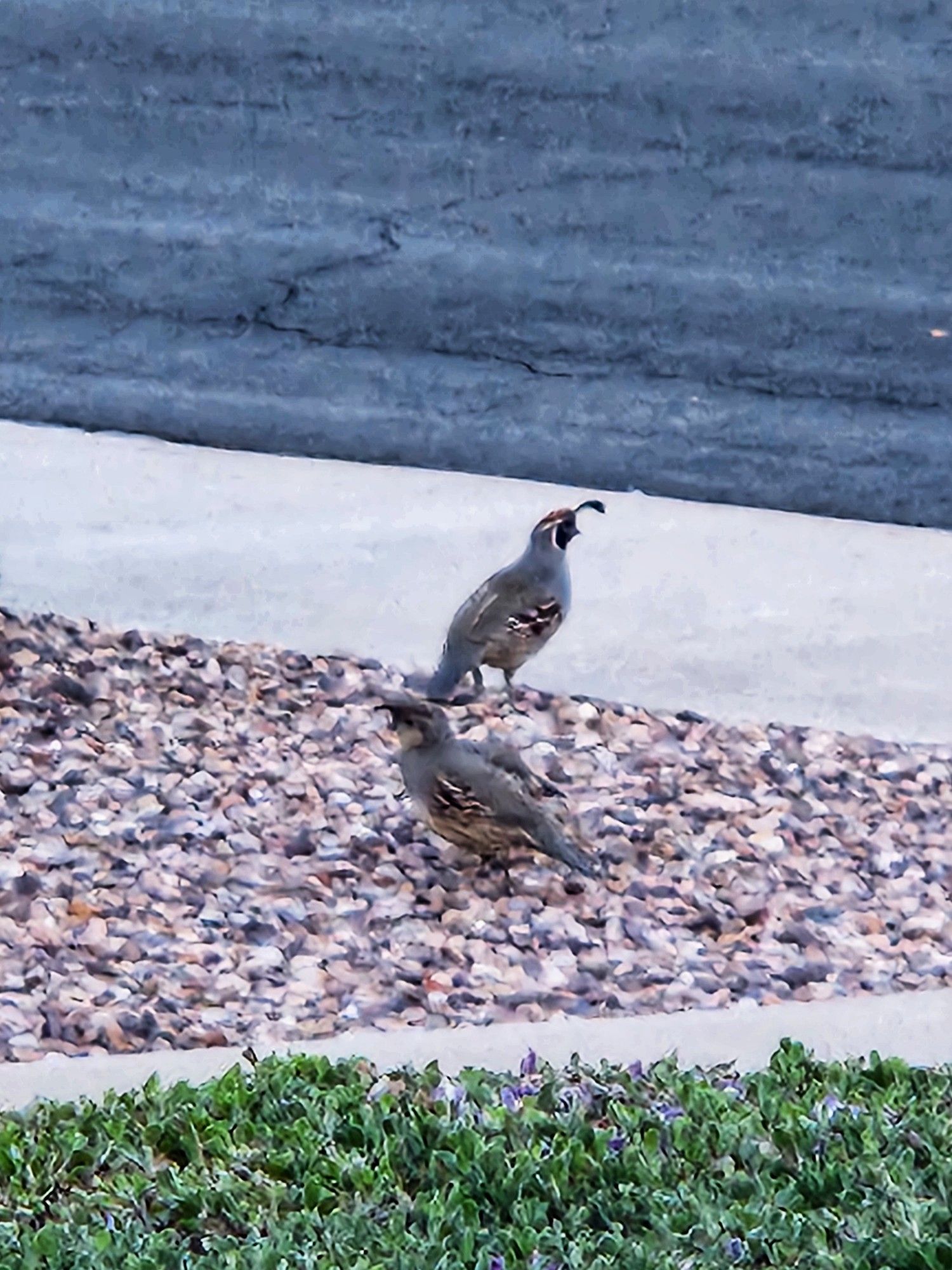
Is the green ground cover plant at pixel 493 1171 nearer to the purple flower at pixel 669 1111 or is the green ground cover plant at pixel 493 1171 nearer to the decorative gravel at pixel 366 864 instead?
the purple flower at pixel 669 1111

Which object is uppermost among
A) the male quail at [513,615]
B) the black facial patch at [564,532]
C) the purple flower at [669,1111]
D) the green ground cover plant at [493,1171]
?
the black facial patch at [564,532]

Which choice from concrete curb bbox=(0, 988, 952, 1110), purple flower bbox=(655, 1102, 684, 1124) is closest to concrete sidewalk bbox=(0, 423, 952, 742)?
concrete curb bbox=(0, 988, 952, 1110)

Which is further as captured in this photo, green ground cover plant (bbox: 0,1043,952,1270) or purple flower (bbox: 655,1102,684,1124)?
purple flower (bbox: 655,1102,684,1124)

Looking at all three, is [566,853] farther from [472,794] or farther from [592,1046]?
[592,1046]

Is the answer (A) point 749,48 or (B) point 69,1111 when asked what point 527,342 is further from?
(B) point 69,1111

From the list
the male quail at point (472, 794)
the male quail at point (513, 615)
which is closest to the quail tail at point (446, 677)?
the male quail at point (513, 615)

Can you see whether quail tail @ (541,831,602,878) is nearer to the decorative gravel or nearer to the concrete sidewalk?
the decorative gravel

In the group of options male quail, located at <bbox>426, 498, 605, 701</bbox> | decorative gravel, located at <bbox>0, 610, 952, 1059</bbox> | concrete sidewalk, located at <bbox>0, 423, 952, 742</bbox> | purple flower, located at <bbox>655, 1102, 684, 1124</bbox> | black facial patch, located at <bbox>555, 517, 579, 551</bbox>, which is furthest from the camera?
concrete sidewalk, located at <bbox>0, 423, 952, 742</bbox>

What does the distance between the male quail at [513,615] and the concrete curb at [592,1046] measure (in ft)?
6.34

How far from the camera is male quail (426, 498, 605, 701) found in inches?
250

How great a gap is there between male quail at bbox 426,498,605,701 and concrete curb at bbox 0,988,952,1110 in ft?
6.34

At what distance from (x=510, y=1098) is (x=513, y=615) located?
2359mm

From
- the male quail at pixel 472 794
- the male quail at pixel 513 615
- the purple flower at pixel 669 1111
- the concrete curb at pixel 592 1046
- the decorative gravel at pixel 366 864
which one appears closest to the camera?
the purple flower at pixel 669 1111

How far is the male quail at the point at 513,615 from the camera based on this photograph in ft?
20.8
